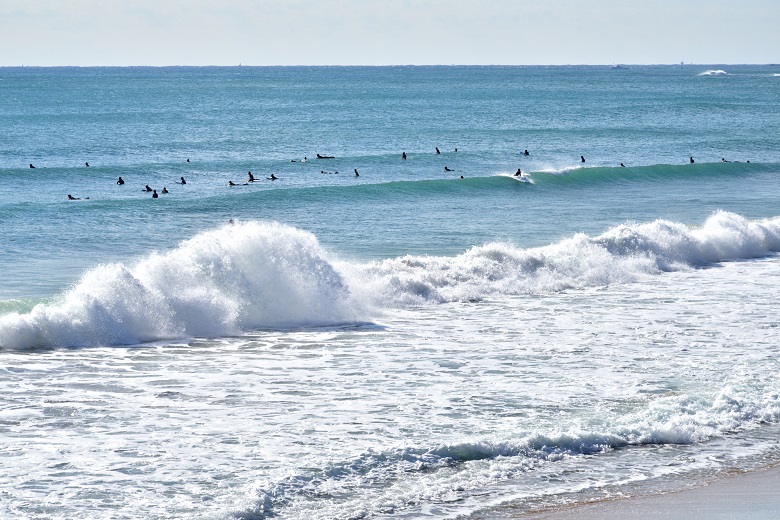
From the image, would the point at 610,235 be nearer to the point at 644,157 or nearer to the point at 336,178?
the point at 336,178

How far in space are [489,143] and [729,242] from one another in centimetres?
3531

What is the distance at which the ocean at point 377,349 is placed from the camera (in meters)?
10.2

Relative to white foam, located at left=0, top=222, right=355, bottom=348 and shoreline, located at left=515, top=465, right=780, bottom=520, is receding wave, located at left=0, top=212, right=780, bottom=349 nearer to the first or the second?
white foam, located at left=0, top=222, right=355, bottom=348

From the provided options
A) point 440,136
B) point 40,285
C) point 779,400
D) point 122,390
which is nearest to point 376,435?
point 122,390

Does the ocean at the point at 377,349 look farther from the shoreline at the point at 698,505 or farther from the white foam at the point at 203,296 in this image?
the shoreline at the point at 698,505

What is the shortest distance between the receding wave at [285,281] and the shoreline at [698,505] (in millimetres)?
8718

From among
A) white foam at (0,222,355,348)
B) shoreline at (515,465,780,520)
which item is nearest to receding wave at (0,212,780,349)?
white foam at (0,222,355,348)

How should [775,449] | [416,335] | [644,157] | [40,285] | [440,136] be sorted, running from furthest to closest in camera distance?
1. [440,136]
2. [644,157]
3. [40,285]
4. [416,335]
5. [775,449]

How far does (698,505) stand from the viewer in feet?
31.4

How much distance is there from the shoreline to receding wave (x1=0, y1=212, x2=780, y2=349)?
8718 millimetres

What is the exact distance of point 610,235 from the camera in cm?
2423

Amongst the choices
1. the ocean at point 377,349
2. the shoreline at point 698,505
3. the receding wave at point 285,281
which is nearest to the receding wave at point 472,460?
the ocean at point 377,349

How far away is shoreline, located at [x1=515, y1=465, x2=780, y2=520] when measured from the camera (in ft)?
30.5

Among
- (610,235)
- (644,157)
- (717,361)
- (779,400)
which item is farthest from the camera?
(644,157)
